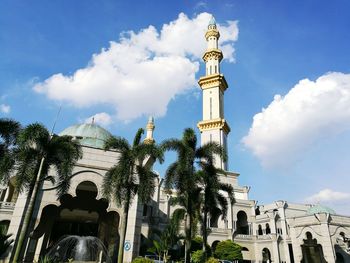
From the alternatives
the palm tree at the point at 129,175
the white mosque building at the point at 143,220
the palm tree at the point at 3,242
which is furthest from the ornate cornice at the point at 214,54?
the palm tree at the point at 3,242

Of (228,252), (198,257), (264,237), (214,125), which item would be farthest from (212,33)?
(198,257)

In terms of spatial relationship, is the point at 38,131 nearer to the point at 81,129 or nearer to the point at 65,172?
the point at 65,172

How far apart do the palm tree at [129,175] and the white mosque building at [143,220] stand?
19.0 ft

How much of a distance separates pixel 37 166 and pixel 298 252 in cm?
3570

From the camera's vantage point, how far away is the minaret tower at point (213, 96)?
2148 inches

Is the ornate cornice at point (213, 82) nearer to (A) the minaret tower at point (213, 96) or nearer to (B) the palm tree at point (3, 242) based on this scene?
(A) the minaret tower at point (213, 96)

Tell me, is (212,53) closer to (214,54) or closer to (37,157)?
(214,54)

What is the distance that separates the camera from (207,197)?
24344mm

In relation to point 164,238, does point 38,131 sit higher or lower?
higher

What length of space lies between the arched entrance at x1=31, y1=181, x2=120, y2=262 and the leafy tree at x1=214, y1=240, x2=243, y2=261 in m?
14.9

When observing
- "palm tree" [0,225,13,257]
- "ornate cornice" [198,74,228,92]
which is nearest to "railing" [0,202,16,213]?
"palm tree" [0,225,13,257]

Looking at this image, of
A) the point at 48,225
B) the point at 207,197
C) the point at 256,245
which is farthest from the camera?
the point at 256,245

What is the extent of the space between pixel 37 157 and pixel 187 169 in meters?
11.7

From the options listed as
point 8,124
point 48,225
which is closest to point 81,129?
point 48,225
